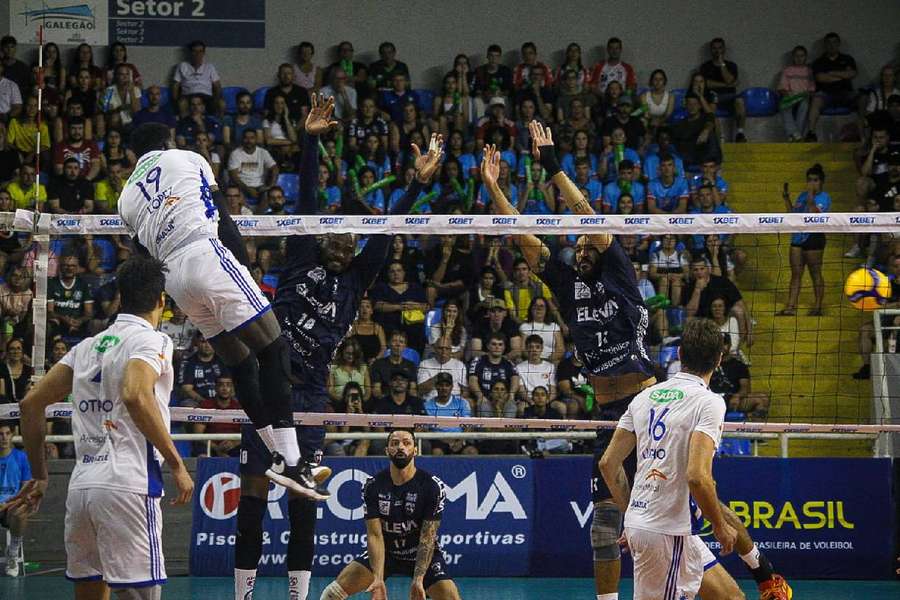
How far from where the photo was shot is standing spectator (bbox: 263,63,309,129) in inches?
800

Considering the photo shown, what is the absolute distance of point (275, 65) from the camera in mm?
22469

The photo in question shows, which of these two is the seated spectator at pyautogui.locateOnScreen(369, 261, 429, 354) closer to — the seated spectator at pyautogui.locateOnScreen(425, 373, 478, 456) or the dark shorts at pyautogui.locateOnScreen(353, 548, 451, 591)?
the seated spectator at pyautogui.locateOnScreen(425, 373, 478, 456)

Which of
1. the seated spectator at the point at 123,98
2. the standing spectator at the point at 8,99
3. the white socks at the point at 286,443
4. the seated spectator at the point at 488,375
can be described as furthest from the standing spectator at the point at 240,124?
the white socks at the point at 286,443

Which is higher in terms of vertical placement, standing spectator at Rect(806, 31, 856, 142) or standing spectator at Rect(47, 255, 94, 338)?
standing spectator at Rect(806, 31, 856, 142)

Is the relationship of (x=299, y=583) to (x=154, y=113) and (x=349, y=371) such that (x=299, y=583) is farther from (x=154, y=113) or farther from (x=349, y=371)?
(x=154, y=113)

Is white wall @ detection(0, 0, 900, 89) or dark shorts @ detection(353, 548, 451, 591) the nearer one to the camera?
dark shorts @ detection(353, 548, 451, 591)

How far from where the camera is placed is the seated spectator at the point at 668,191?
1867 centimetres

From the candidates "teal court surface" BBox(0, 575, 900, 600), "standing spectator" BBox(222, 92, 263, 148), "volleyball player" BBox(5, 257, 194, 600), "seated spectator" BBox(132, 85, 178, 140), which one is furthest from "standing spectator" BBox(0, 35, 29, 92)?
"volleyball player" BBox(5, 257, 194, 600)

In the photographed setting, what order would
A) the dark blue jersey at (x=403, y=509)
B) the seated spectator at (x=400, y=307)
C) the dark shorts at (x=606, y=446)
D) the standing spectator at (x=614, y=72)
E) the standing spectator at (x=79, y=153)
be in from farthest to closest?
the standing spectator at (x=614, y=72), the standing spectator at (x=79, y=153), the seated spectator at (x=400, y=307), the dark blue jersey at (x=403, y=509), the dark shorts at (x=606, y=446)

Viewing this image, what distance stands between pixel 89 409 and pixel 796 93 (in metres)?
18.6

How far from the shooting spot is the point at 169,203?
729 cm

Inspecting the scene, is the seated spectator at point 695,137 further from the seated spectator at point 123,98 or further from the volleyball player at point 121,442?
the volleyball player at point 121,442

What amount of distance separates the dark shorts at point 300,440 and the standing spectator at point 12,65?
1322cm

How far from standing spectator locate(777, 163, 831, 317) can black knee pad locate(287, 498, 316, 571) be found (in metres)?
10.6
